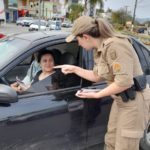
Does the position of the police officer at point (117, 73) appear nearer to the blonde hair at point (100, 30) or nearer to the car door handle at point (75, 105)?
the blonde hair at point (100, 30)

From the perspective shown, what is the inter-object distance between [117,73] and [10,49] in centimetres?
108

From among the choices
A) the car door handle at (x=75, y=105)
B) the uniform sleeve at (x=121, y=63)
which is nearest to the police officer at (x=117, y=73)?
the uniform sleeve at (x=121, y=63)

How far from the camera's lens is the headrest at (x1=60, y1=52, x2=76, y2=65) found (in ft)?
10.5

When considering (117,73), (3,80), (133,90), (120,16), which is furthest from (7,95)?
(120,16)

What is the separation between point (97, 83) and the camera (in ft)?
10.5

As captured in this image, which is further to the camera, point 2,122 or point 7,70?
point 7,70

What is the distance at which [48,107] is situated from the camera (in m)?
2.80

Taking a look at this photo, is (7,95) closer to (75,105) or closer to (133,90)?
(75,105)

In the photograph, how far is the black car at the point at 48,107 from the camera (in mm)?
2631

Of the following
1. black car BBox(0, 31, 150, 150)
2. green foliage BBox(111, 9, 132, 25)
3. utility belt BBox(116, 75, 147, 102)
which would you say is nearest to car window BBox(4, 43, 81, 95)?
black car BBox(0, 31, 150, 150)

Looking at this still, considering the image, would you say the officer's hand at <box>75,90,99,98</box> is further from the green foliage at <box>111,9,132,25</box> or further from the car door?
the green foliage at <box>111,9,132,25</box>

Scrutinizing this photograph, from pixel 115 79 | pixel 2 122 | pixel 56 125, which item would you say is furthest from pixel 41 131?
pixel 115 79

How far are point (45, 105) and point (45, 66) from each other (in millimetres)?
498

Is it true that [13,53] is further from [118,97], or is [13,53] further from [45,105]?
[118,97]
